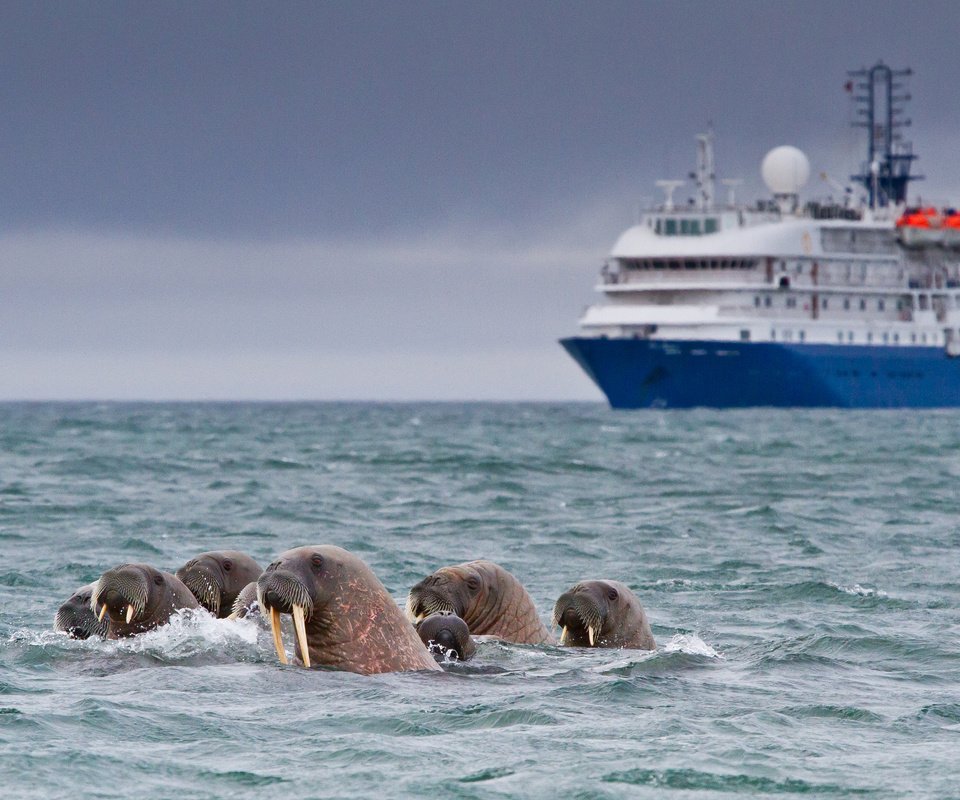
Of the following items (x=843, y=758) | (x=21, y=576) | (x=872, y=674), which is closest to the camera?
(x=843, y=758)

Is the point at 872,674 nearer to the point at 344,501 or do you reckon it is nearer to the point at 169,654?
the point at 169,654

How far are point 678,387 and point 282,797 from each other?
260 ft

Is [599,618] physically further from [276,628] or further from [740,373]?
[740,373]

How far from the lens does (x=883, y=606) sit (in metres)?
16.7

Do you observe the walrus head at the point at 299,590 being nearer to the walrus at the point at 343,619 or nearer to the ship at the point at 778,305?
the walrus at the point at 343,619

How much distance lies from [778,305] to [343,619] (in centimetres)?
8273

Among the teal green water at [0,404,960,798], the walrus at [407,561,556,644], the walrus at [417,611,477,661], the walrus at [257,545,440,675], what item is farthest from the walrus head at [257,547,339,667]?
the walrus at [407,561,556,644]

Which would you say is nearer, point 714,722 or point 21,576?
point 714,722

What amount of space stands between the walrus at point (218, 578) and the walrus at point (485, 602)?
1591 mm

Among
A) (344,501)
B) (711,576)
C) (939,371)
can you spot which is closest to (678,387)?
(939,371)

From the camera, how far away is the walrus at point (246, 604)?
39.7 ft

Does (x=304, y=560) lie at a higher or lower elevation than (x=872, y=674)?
higher

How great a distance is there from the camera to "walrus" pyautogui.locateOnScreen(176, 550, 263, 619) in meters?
13.0

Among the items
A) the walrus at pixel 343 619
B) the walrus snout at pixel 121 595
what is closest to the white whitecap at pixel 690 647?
the walrus at pixel 343 619
